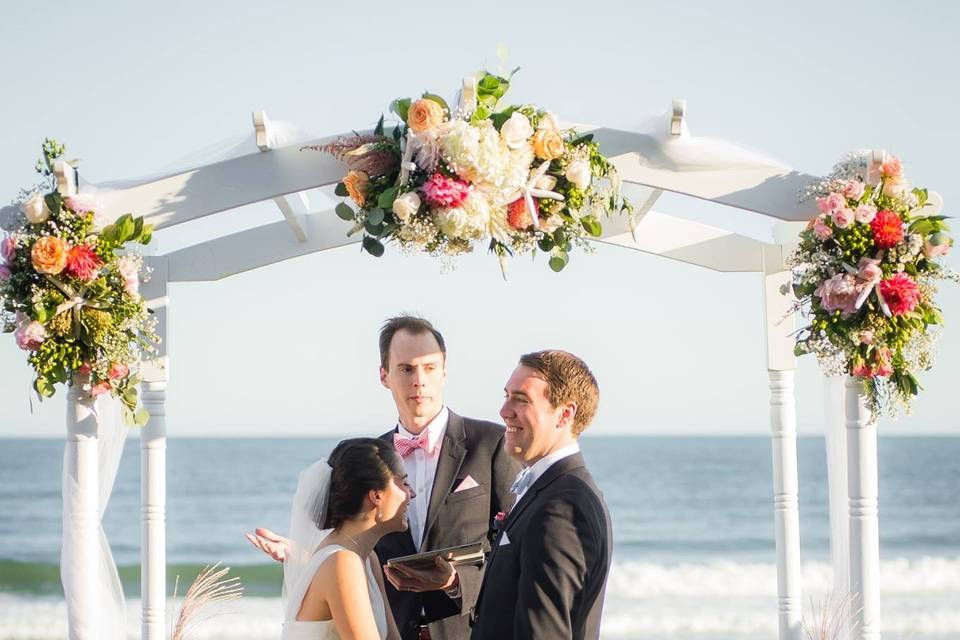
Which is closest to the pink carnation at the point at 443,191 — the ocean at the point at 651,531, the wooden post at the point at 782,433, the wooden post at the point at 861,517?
the wooden post at the point at 861,517

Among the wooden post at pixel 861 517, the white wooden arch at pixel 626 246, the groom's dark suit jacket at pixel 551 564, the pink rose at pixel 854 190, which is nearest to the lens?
the groom's dark suit jacket at pixel 551 564

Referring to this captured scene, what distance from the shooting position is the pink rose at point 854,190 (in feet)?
17.7

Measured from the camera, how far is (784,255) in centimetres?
687

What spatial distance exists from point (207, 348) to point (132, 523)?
18.0 ft

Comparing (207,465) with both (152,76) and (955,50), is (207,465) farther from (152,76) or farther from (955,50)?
(955,50)

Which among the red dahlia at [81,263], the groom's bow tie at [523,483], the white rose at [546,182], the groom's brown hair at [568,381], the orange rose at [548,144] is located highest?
the orange rose at [548,144]

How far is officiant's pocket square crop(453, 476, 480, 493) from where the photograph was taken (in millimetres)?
6121

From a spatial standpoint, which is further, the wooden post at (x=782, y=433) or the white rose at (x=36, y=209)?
the wooden post at (x=782, y=433)

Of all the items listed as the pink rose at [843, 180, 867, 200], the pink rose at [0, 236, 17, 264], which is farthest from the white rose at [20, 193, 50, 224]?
the pink rose at [843, 180, 867, 200]

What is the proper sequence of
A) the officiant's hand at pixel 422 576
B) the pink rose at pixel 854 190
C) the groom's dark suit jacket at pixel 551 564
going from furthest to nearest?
the pink rose at pixel 854 190, the officiant's hand at pixel 422 576, the groom's dark suit jacket at pixel 551 564

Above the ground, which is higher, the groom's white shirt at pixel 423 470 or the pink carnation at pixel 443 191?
the pink carnation at pixel 443 191

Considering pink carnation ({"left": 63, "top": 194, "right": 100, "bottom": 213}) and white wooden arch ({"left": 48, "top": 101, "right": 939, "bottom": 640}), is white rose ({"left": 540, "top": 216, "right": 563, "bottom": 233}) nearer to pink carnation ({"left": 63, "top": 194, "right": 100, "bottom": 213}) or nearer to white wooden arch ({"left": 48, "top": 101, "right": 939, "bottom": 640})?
white wooden arch ({"left": 48, "top": 101, "right": 939, "bottom": 640})

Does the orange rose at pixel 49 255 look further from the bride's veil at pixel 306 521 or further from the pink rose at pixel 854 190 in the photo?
the pink rose at pixel 854 190

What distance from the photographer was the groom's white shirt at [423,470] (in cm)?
611
